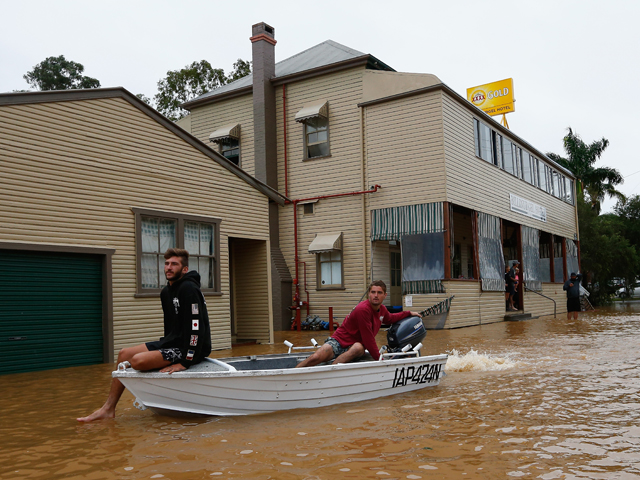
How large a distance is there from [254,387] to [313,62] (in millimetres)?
18383

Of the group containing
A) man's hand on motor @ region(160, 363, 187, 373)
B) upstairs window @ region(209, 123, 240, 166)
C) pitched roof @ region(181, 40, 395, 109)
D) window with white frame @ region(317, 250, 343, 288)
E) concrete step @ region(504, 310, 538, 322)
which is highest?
pitched roof @ region(181, 40, 395, 109)

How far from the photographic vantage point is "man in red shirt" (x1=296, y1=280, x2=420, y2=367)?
7379 mm

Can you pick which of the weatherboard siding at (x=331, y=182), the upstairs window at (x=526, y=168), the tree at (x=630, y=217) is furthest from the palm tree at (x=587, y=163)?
the weatherboard siding at (x=331, y=182)

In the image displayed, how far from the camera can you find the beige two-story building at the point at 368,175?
63.3 ft

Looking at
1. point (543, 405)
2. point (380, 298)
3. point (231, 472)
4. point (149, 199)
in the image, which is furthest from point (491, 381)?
point (149, 199)

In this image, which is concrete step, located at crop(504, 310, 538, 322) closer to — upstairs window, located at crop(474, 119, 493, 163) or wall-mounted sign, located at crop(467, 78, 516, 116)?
upstairs window, located at crop(474, 119, 493, 163)

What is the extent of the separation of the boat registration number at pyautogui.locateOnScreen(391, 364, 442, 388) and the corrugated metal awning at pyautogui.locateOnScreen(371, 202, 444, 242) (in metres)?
11.1

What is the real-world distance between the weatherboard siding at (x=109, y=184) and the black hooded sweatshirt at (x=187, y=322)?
16.8ft

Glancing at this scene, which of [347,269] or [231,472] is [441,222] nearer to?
[347,269]

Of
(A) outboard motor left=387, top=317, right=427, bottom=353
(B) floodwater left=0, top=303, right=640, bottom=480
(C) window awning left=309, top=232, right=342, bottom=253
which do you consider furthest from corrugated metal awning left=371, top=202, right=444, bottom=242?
(A) outboard motor left=387, top=317, right=427, bottom=353

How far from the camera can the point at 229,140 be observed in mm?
24312

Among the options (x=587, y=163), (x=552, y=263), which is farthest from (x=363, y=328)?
(x=587, y=163)

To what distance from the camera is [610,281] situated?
37.6 m

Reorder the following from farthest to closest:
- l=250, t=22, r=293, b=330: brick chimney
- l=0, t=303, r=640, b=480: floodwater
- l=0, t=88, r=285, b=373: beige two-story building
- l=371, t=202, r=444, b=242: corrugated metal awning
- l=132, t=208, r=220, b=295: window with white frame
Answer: l=250, t=22, r=293, b=330: brick chimney < l=371, t=202, r=444, b=242: corrugated metal awning < l=132, t=208, r=220, b=295: window with white frame < l=0, t=88, r=285, b=373: beige two-story building < l=0, t=303, r=640, b=480: floodwater
